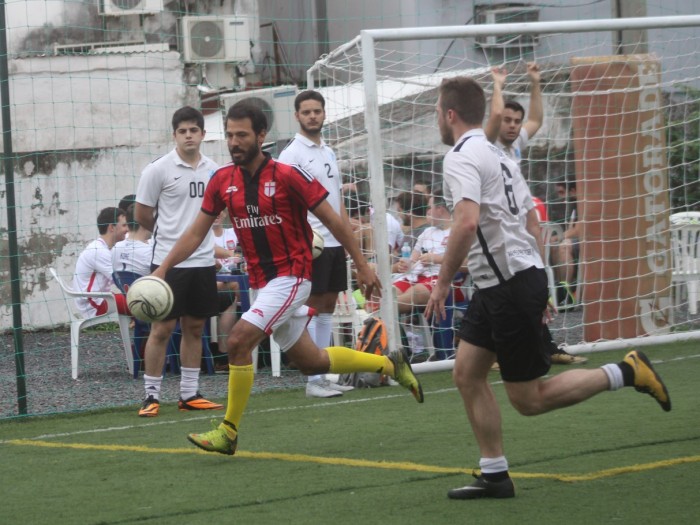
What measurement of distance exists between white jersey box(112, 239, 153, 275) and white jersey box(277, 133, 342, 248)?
281cm

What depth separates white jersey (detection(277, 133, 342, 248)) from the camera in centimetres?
997

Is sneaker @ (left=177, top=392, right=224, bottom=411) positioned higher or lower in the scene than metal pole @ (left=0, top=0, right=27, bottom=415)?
lower

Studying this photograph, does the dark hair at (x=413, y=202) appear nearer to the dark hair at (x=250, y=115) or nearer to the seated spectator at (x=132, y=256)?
the seated spectator at (x=132, y=256)

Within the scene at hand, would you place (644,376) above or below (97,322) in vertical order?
above

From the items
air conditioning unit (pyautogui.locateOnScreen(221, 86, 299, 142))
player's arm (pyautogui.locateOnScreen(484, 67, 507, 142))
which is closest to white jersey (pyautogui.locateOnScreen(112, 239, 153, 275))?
air conditioning unit (pyautogui.locateOnScreen(221, 86, 299, 142))

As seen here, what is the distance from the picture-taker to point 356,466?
22.0 feet

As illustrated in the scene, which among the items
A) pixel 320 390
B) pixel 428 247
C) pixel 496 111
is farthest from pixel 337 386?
pixel 496 111

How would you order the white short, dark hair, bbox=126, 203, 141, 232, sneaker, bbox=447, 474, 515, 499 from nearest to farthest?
sneaker, bbox=447, 474, 515, 499 < the white short < dark hair, bbox=126, 203, 141, 232

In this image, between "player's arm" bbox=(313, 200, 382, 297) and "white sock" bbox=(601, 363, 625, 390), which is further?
"player's arm" bbox=(313, 200, 382, 297)

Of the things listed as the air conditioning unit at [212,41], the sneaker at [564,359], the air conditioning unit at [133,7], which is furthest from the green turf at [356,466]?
the air conditioning unit at [133,7]

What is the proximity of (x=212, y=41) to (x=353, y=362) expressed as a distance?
10.3 meters

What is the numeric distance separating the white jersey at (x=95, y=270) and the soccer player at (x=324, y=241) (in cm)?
365

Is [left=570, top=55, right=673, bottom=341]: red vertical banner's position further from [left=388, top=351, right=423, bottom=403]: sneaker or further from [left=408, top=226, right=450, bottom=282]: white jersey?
[left=388, top=351, right=423, bottom=403]: sneaker

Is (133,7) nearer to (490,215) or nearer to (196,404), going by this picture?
(196,404)
